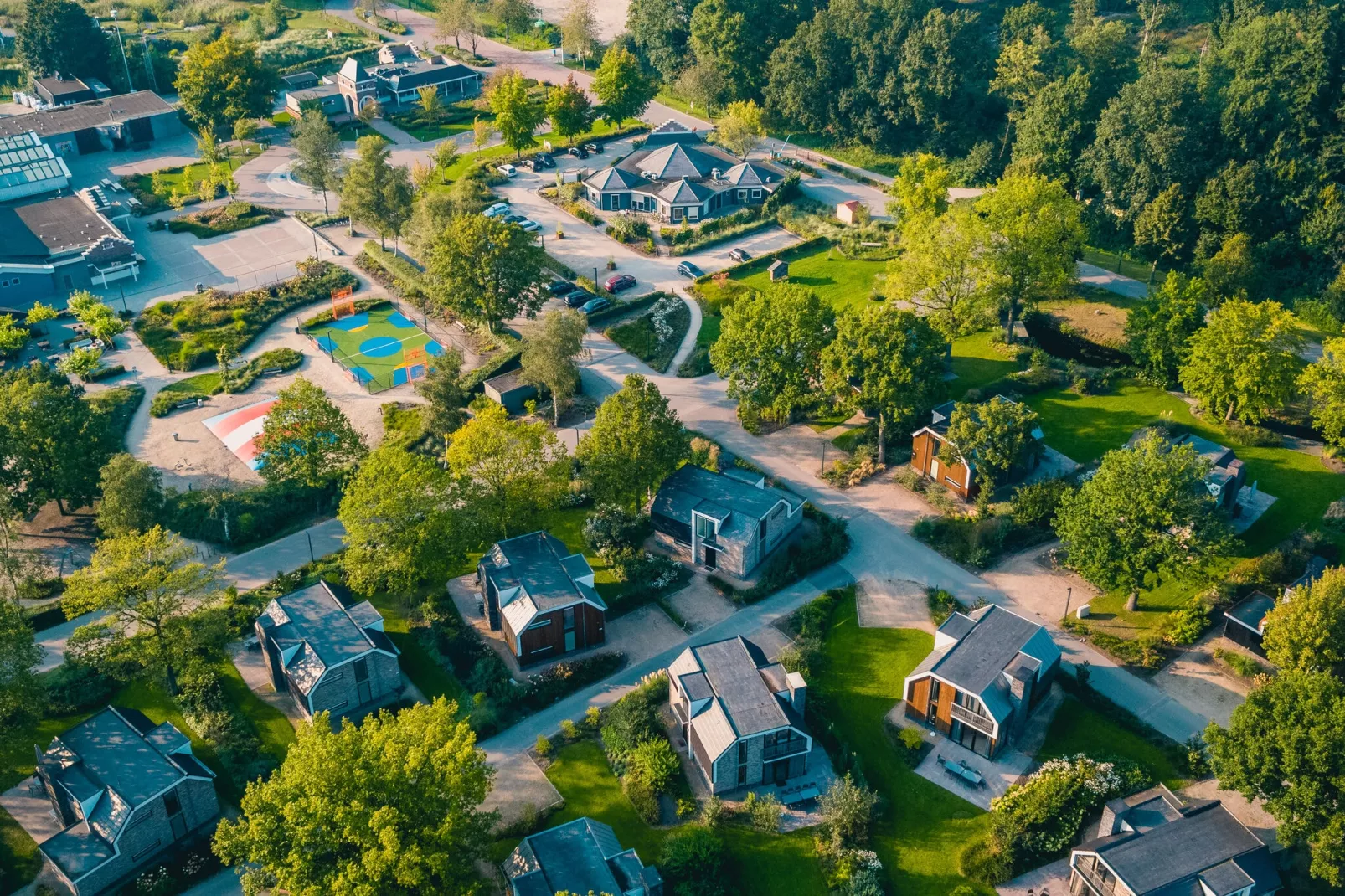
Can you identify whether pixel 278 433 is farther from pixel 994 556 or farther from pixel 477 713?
pixel 994 556

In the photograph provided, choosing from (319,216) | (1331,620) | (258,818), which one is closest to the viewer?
(258,818)

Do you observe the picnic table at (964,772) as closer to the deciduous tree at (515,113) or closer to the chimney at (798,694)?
the chimney at (798,694)

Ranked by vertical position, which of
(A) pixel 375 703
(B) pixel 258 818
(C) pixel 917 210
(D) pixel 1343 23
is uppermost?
(D) pixel 1343 23

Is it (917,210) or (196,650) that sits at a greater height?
(917,210)

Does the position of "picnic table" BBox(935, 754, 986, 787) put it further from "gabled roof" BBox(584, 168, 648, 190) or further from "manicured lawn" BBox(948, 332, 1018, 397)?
"gabled roof" BBox(584, 168, 648, 190)

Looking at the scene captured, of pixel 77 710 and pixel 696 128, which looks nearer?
pixel 77 710

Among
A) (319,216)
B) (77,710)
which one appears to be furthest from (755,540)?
(319,216)
